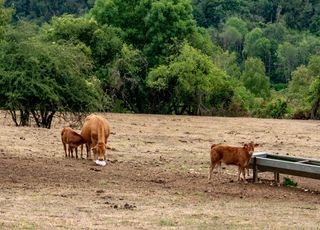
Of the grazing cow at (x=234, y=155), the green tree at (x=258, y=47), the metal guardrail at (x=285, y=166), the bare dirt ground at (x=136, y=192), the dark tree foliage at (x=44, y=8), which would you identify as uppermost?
the dark tree foliage at (x=44, y=8)

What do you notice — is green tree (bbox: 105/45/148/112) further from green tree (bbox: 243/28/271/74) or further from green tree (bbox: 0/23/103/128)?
green tree (bbox: 243/28/271/74)

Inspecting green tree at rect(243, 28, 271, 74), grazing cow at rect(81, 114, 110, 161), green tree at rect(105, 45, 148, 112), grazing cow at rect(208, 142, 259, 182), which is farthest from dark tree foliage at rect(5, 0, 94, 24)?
grazing cow at rect(208, 142, 259, 182)

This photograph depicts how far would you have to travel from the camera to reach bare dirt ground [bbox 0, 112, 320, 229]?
12.3 m

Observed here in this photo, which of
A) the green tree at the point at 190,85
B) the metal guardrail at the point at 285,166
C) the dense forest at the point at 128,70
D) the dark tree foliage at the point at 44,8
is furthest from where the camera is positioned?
the dark tree foliage at the point at 44,8

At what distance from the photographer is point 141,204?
1420 cm

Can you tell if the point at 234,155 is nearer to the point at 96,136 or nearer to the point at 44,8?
the point at 96,136

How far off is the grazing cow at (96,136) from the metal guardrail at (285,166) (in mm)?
4391

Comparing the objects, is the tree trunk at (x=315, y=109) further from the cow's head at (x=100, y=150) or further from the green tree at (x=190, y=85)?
the cow's head at (x=100, y=150)

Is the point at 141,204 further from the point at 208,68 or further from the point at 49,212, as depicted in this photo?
the point at 208,68

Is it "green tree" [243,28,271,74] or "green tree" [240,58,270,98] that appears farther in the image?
"green tree" [243,28,271,74]

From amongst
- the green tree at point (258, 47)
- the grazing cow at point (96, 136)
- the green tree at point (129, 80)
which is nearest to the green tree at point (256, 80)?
the green tree at point (129, 80)

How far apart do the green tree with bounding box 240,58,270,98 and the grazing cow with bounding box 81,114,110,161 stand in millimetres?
60479

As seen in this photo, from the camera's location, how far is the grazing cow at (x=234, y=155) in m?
17.6

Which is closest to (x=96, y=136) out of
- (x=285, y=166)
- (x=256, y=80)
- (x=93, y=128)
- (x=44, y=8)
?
(x=93, y=128)
